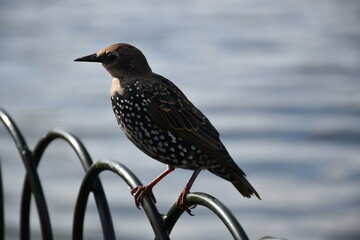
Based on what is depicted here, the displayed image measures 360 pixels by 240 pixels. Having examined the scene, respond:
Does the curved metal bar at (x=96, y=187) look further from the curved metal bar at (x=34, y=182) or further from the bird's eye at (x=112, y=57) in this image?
the bird's eye at (x=112, y=57)

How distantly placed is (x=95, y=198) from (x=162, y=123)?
0.46m

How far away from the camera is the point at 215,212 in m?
3.34

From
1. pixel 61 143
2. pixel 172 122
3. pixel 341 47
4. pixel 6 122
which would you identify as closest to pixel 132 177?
pixel 172 122

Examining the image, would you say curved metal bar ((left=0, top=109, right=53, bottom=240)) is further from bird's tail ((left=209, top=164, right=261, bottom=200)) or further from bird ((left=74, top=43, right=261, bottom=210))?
bird's tail ((left=209, top=164, right=261, bottom=200))

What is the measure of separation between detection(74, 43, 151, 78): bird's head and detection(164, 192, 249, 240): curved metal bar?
2.83 feet

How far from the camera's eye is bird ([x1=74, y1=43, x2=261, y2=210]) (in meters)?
4.30

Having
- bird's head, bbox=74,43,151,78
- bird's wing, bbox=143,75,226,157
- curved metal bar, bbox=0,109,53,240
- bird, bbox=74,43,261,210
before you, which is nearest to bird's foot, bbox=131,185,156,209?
bird, bbox=74,43,261,210

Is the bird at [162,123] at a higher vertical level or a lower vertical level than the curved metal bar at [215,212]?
higher

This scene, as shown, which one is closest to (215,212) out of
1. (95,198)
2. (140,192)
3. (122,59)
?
(140,192)

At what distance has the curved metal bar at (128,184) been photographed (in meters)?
3.66

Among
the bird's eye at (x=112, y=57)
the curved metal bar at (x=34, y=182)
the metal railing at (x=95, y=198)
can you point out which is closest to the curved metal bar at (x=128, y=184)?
the metal railing at (x=95, y=198)

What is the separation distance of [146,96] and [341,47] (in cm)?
1353

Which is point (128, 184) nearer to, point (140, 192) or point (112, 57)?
point (140, 192)

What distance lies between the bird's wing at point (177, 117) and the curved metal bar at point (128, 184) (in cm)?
41
